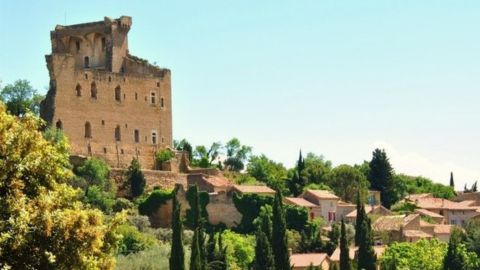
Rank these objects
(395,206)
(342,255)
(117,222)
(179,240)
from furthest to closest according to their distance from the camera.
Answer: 1. (395,206)
2. (342,255)
3. (179,240)
4. (117,222)

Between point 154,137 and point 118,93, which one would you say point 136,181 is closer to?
point 154,137

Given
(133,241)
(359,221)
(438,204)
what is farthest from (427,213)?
(133,241)

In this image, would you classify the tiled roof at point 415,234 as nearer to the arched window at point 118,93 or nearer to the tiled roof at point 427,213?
the tiled roof at point 427,213

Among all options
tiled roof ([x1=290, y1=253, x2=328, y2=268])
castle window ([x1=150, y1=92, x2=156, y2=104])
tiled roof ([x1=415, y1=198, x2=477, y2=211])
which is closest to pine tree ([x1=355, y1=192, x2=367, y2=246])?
tiled roof ([x1=290, y1=253, x2=328, y2=268])

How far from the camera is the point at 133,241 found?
2370 inches

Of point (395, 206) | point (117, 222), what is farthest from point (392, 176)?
point (117, 222)

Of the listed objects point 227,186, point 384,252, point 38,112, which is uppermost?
point 38,112

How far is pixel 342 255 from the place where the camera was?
56875 millimetres

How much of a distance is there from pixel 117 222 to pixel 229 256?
137ft

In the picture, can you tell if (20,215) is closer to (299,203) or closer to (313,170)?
(299,203)

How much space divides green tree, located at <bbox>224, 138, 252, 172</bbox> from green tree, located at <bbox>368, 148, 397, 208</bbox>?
1097 centimetres

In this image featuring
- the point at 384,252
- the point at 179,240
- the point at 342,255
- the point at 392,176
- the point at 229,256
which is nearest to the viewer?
the point at 179,240

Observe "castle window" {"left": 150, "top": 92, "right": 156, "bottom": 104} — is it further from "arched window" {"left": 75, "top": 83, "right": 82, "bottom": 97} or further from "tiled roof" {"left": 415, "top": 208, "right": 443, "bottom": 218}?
"tiled roof" {"left": 415, "top": 208, "right": 443, "bottom": 218}

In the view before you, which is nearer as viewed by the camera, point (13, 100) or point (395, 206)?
point (13, 100)
